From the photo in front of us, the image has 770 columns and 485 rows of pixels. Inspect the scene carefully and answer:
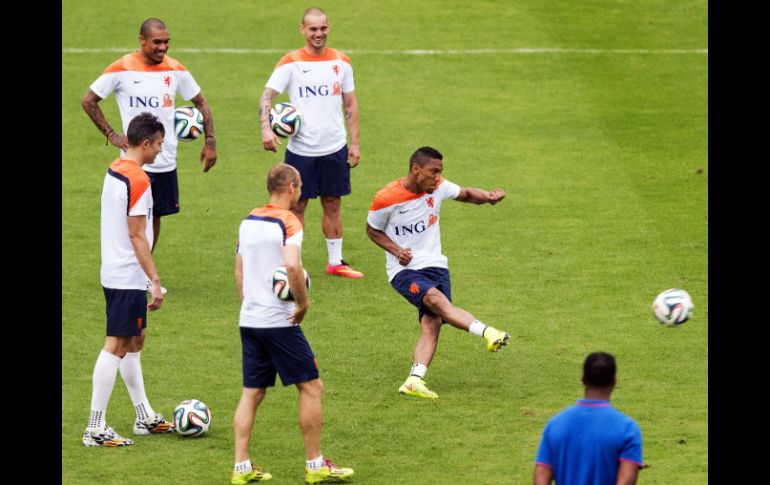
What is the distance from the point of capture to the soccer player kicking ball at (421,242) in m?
11.7

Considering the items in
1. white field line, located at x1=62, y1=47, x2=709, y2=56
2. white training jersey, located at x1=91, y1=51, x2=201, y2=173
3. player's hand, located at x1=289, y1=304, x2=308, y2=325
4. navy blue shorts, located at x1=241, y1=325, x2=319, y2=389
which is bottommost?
navy blue shorts, located at x1=241, y1=325, x2=319, y2=389

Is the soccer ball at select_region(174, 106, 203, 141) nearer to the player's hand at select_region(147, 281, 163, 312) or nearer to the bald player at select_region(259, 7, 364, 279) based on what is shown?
the bald player at select_region(259, 7, 364, 279)

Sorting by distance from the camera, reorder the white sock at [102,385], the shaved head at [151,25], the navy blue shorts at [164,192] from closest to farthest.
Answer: the white sock at [102,385] → the shaved head at [151,25] → the navy blue shorts at [164,192]

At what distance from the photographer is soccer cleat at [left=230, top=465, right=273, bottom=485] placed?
32.0ft

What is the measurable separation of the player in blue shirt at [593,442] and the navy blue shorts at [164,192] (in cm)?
750

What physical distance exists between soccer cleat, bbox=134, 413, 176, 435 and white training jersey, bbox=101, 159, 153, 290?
1140 millimetres

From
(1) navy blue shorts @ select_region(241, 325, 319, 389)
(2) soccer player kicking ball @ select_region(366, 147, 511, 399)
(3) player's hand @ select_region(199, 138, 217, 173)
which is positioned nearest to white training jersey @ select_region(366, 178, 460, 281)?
(2) soccer player kicking ball @ select_region(366, 147, 511, 399)

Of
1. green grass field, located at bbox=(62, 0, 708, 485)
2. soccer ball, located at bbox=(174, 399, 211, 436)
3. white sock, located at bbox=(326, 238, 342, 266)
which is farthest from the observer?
white sock, located at bbox=(326, 238, 342, 266)

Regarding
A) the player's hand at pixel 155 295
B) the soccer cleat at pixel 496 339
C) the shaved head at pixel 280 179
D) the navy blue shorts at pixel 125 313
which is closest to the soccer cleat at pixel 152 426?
the navy blue shorts at pixel 125 313

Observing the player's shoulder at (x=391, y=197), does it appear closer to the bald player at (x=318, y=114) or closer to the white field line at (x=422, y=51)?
the bald player at (x=318, y=114)

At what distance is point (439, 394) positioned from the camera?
465 inches

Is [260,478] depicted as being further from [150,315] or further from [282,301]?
[150,315]

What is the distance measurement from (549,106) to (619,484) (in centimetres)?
1421

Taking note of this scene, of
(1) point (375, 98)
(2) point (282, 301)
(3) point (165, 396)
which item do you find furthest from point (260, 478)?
(1) point (375, 98)
